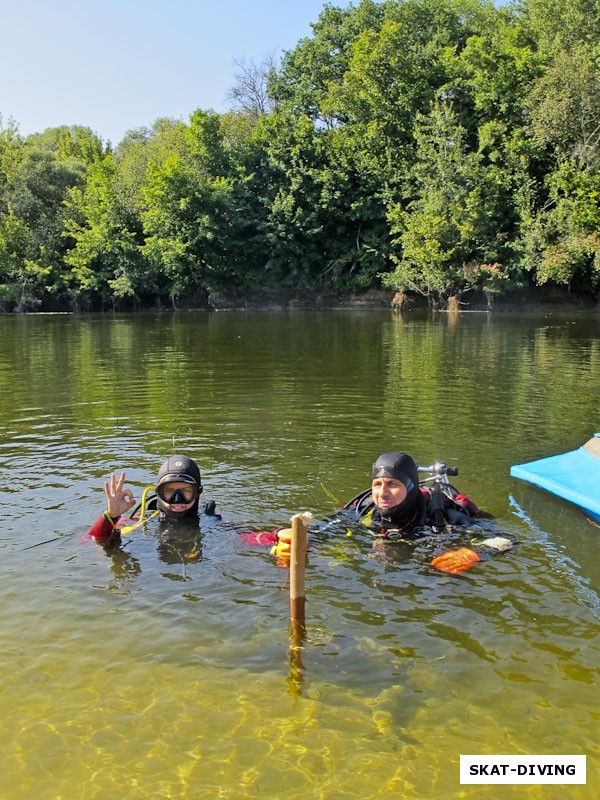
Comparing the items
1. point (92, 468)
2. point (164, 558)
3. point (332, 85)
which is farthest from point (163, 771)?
point (332, 85)

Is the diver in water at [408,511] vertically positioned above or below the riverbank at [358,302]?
below

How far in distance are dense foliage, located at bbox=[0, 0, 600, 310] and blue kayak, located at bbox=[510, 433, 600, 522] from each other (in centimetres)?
3340

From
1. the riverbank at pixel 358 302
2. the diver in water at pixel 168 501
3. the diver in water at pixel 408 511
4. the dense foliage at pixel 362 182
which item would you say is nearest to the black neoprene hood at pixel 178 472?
the diver in water at pixel 168 501

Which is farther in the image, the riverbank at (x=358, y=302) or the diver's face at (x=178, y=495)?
the riverbank at (x=358, y=302)

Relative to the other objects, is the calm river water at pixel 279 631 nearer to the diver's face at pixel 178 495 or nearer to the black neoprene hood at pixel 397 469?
the diver's face at pixel 178 495

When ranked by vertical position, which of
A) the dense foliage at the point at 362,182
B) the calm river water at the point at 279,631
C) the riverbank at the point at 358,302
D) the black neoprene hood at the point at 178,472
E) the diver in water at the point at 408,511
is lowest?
the calm river water at the point at 279,631

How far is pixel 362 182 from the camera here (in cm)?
4856

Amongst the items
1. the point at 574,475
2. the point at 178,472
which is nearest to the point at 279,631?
the point at 178,472

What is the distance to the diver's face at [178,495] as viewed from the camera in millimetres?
6684

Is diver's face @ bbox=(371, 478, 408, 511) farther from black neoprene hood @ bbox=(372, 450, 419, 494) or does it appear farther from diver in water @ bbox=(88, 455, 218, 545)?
diver in water @ bbox=(88, 455, 218, 545)

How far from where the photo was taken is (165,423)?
1213 centimetres

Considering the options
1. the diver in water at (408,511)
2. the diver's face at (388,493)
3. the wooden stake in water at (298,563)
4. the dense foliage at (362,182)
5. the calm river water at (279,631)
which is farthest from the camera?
the dense foliage at (362,182)

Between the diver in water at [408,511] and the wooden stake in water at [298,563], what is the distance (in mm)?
1807

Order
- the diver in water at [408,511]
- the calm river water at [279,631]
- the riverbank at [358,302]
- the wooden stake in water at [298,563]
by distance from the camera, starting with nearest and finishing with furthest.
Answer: the calm river water at [279,631] → the wooden stake in water at [298,563] → the diver in water at [408,511] → the riverbank at [358,302]
